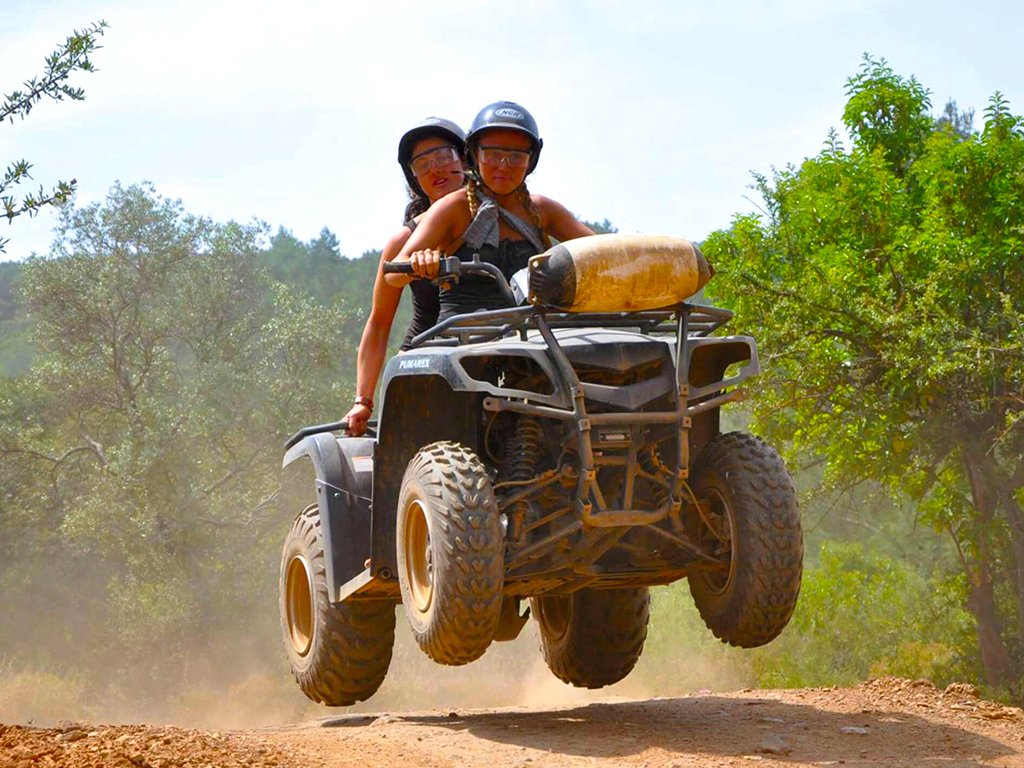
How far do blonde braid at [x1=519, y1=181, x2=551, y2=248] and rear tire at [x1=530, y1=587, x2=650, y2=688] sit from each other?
2.16 metres

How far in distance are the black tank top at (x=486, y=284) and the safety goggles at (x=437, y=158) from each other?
4.72 feet

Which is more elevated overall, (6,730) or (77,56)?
(77,56)

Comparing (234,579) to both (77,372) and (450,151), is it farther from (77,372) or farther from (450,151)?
(450,151)

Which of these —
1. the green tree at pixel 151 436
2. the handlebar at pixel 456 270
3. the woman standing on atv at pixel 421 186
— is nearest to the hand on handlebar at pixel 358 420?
the woman standing on atv at pixel 421 186

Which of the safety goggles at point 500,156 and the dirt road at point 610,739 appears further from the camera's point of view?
the safety goggles at point 500,156

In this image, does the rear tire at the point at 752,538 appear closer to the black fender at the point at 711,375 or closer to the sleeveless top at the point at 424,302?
the black fender at the point at 711,375

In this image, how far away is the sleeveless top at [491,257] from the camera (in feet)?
26.2

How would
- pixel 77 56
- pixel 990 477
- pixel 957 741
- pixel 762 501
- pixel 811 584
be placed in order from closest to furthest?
pixel 762 501 < pixel 957 741 < pixel 77 56 < pixel 990 477 < pixel 811 584

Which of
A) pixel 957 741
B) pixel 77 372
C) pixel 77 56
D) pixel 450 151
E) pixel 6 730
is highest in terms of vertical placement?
pixel 77 372

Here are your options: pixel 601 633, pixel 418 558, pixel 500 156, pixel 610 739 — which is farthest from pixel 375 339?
pixel 610 739

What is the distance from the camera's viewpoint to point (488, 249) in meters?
8.04

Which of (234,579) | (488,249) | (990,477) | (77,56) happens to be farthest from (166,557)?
(488,249)

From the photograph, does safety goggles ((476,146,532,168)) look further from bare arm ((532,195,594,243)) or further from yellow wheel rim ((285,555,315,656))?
yellow wheel rim ((285,555,315,656))

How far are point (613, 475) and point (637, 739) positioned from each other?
1389mm
